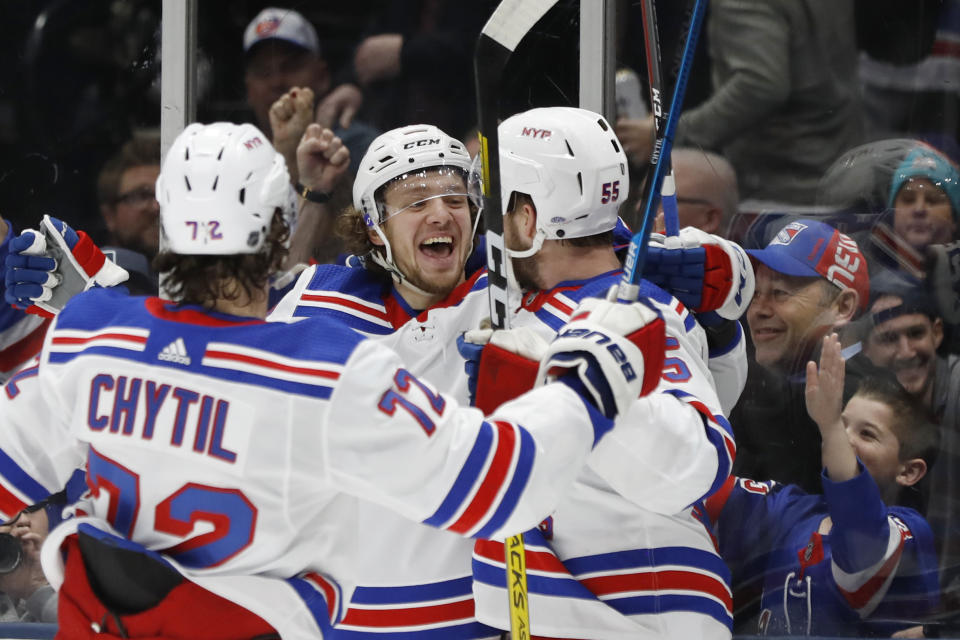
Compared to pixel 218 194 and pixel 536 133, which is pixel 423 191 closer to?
pixel 536 133

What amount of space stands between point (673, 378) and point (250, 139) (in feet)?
2.56

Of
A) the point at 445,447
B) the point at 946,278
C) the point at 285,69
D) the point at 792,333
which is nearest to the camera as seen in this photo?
the point at 445,447

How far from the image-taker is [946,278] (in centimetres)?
297

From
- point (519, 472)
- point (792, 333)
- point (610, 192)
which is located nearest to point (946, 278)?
point (792, 333)

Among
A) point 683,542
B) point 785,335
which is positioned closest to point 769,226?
point 785,335

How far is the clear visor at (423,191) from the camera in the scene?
2.38m

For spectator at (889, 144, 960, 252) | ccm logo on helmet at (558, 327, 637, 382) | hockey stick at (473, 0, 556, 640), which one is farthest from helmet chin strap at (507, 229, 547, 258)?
spectator at (889, 144, 960, 252)

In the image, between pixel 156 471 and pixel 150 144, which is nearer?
pixel 156 471

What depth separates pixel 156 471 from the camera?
161cm

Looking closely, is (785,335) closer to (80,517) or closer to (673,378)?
(673,378)

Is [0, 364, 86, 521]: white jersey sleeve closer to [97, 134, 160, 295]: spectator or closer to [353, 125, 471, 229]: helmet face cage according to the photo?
[353, 125, 471, 229]: helmet face cage

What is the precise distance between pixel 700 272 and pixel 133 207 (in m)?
1.89

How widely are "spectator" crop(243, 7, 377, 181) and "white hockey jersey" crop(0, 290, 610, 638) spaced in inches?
71.0

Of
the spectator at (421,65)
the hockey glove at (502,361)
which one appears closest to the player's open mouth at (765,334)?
the spectator at (421,65)
